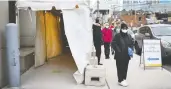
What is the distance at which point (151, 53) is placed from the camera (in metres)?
12.3

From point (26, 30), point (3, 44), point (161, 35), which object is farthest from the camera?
point (161, 35)

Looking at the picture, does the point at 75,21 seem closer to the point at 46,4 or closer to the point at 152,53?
the point at 46,4

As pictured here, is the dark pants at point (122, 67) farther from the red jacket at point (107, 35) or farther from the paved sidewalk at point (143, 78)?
the red jacket at point (107, 35)

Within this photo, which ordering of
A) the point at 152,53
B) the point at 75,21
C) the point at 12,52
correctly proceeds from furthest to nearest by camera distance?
1. the point at 152,53
2. the point at 75,21
3. the point at 12,52

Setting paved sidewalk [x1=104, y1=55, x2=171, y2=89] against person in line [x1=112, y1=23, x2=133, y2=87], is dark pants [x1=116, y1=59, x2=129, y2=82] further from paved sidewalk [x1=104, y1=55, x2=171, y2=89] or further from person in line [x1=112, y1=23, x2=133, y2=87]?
paved sidewalk [x1=104, y1=55, x2=171, y2=89]

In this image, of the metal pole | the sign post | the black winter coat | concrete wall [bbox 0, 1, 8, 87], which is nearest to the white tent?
concrete wall [bbox 0, 1, 8, 87]

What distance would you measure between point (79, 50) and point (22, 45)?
19.9 ft

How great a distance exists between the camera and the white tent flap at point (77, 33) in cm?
987

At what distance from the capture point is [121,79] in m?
9.81

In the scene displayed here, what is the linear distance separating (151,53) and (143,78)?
4.98 ft

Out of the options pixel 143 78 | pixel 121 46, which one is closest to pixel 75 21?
pixel 121 46

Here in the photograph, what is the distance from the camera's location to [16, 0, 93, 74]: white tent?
31.7 feet

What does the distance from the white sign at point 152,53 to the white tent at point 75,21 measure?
10.4 feet

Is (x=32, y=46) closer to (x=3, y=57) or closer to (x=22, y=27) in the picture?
(x=22, y=27)
